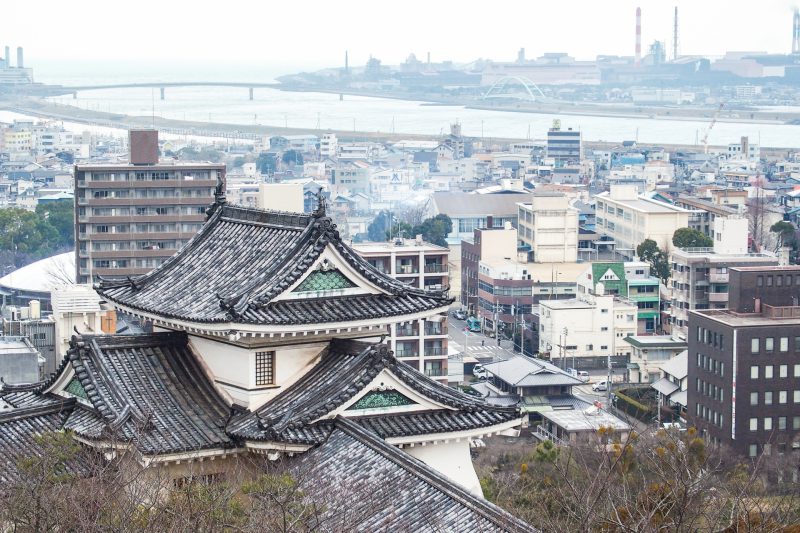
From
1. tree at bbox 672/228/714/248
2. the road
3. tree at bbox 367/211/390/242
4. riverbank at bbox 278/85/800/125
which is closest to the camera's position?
the road

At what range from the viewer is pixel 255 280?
10.9 m

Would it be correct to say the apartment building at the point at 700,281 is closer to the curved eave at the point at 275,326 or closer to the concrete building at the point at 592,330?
the concrete building at the point at 592,330

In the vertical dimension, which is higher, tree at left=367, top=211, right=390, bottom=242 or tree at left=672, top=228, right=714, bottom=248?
tree at left=672, top=228, right=714, bottom=248

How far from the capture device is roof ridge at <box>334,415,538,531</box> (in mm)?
8414

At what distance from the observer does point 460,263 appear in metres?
53.2

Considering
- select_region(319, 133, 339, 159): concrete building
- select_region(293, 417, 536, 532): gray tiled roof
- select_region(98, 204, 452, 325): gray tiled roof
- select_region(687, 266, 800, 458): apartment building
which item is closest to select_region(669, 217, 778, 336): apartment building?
select_region(687, 266, 800, 458): apartment building

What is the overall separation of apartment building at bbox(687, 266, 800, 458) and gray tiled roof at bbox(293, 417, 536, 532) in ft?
65.3

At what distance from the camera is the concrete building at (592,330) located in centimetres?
4078

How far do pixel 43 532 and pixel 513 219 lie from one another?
5424cm

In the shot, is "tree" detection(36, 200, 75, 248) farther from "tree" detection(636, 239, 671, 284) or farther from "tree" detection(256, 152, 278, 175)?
"tree" detection(256, 152, 278, 175)

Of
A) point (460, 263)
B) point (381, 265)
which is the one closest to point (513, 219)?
point (460, 263)

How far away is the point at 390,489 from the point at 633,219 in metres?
46.2

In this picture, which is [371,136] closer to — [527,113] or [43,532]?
[527,113]

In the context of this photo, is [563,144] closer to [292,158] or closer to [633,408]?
[292,158]
